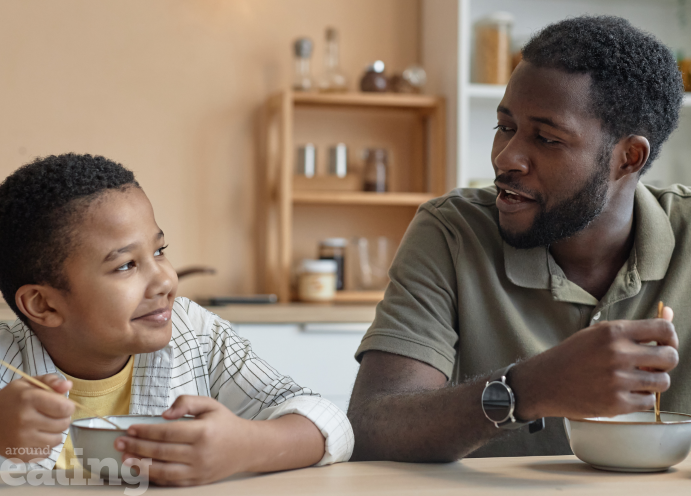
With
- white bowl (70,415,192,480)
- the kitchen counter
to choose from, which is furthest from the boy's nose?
the kitchen counter

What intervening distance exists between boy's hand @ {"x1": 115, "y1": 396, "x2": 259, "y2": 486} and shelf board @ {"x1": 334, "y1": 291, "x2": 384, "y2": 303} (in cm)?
189

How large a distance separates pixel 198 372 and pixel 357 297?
1612 mm

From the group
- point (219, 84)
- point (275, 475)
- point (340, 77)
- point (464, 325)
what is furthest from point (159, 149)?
point (275, 475)

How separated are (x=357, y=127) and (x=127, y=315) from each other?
2.04 m

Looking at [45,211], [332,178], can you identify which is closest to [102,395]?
[45,211]

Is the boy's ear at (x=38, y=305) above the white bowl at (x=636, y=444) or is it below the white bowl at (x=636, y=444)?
above

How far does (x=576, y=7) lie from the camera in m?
2.74

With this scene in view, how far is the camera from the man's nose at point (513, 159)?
111 cm

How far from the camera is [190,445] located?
0.67 meters

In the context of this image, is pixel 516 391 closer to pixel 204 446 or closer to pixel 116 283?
pixel 204 446

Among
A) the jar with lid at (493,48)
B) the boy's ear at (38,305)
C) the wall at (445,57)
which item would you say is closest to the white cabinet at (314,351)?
the wall at (445,57)

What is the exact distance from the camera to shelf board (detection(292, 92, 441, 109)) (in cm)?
257

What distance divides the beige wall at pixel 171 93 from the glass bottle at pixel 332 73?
0.14 metres

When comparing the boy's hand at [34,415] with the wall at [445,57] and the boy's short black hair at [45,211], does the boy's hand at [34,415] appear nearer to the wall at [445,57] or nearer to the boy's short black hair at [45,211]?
the boy's short black hair at [45,211]
